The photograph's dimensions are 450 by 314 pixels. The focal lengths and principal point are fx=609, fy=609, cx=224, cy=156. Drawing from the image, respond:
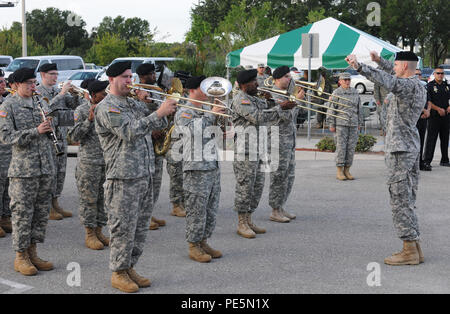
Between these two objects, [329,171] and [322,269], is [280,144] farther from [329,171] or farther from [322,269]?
[329,171]

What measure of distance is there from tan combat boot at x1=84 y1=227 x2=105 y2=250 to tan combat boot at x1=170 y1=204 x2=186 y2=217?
5.70ft

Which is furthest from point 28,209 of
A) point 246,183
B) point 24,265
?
point 246,183

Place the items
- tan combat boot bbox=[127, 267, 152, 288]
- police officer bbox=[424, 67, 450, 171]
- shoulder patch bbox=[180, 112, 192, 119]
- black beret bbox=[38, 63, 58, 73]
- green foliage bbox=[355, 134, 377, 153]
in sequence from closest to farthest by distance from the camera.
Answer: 1. tan combat boot bbox=[127, 267, 152, 288]
2. shoulder patch bbox=[180, 112, 192, 119]
3. black beret bbox=[38, 63, 58, 73]
4. police officer bbox=[424, 67, 450, 171]
5. green foliage bbox=[355, 134, 377, 153]

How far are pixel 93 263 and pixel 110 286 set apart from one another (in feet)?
2.66

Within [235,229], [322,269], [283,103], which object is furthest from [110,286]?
[283,103]

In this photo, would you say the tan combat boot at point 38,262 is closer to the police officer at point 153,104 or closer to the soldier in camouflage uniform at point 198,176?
the soldier in camouflage uniform at point 198,176

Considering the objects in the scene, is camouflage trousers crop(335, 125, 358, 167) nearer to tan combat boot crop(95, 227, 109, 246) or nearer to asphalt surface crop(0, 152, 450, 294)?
asphalt surface crop(0, 152, 450, 294)

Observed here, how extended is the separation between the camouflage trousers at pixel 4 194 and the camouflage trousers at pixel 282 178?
337 centimetres

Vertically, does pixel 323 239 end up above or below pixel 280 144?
below

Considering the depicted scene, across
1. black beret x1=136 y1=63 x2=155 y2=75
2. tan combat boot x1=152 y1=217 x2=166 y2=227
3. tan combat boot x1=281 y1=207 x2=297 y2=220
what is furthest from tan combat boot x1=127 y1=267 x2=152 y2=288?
tan combat boot x1=281 y1=207 x2=297 y2=220

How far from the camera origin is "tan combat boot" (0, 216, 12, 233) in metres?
7.51

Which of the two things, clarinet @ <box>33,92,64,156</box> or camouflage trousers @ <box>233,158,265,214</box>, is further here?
camouflage trousers @ <box>233,158,265,214</box>
